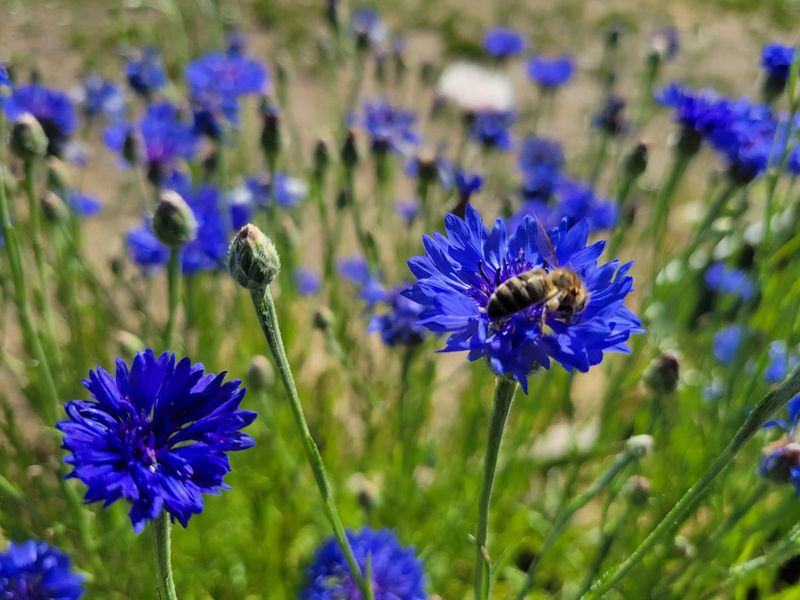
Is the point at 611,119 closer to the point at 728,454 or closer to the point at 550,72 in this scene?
the point at 550,72

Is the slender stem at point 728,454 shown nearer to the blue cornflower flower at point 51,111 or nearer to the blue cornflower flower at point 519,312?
the blue cornflower flower at point 519,312

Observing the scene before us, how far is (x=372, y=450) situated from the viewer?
6.17 feet

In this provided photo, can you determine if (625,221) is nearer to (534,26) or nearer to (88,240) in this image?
(88,240)

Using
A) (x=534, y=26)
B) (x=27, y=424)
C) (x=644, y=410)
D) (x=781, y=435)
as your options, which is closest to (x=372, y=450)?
(x=644, y=410)

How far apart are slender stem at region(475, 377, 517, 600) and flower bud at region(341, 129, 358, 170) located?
1.06 metres

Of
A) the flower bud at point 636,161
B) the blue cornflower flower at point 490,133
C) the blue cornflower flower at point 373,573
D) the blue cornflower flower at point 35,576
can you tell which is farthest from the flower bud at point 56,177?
the flower bud at point 636,161

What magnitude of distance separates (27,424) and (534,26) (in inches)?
200

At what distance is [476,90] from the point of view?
2656 mm

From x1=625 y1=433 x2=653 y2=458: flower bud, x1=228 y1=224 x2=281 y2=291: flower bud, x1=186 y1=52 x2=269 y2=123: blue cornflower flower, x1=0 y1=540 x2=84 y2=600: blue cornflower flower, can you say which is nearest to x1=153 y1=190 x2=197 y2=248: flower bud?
x1=228 y1=224 x2=281 y2=291: flower bud

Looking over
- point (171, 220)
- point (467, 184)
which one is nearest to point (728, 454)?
point (171, 220)

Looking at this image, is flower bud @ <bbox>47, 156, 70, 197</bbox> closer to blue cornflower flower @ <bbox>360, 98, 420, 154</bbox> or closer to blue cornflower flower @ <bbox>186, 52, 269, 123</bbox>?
blue cornflower flower @ <bbox>186, 52, 269, 123</bbox>

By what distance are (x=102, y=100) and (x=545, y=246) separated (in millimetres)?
1895

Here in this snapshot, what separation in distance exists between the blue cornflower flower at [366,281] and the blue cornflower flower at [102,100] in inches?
33.5

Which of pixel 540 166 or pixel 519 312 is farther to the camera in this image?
pixel 540 166
